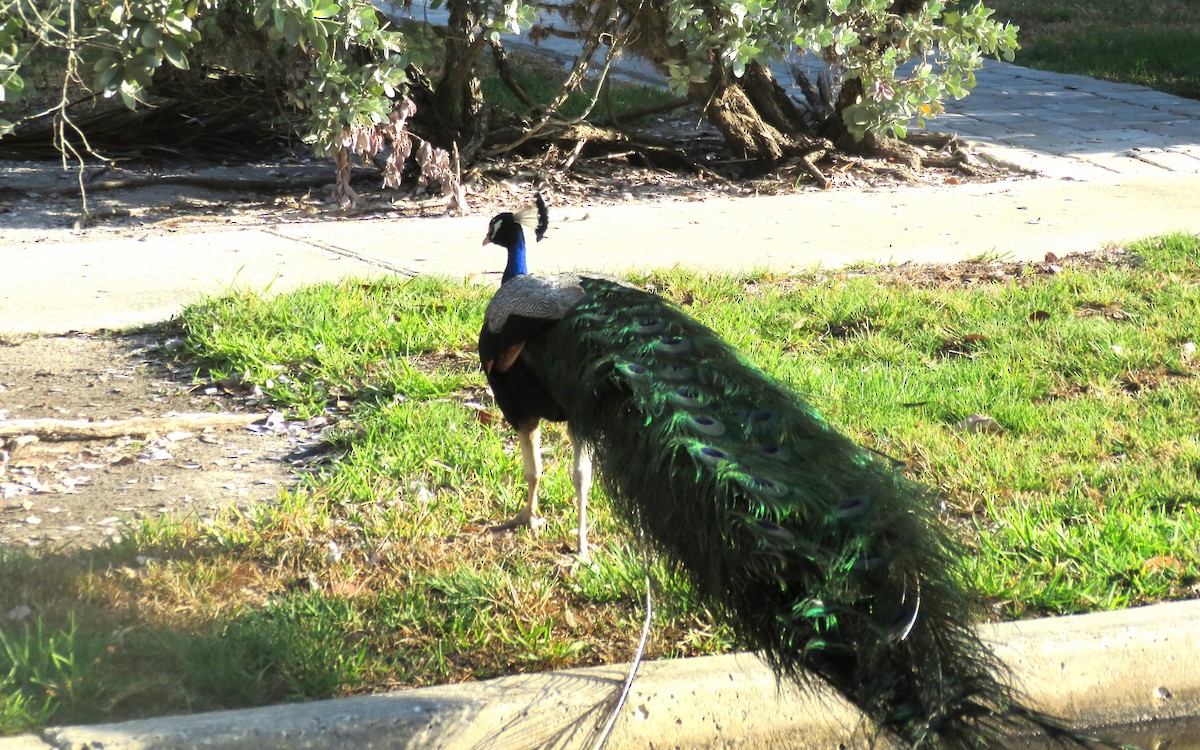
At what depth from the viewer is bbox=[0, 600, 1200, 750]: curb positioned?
2.85 metres

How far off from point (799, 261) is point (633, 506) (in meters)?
4.11

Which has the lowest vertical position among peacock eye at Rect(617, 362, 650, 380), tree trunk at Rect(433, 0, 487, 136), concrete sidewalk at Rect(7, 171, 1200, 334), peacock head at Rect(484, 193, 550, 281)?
concrete sidewalk at Rect(7, 171, 1200, 334)

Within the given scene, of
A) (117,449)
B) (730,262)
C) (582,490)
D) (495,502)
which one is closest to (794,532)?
(582,490)

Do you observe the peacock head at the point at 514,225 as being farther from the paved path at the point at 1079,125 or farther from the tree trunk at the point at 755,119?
the paved path at the point at 1079,125

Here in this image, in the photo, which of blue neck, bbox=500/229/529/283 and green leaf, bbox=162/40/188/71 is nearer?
blue neck, bbox=500/229/529/283

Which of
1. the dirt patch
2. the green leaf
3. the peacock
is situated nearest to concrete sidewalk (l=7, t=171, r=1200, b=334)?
the dirt patch

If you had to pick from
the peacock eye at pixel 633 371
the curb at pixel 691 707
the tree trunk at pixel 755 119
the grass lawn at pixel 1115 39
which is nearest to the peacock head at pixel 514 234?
the peacock eye at pixel 633 371

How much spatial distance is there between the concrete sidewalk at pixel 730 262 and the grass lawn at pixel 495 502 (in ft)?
0.70

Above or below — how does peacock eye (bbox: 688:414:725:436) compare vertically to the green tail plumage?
above

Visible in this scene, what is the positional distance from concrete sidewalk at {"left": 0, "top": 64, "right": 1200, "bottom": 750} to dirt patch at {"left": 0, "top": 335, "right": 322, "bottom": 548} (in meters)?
0.45

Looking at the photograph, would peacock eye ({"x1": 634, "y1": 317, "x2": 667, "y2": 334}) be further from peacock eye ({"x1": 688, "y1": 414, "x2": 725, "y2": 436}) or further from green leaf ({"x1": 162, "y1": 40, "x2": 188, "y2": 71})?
green leaf ({"x1": 162, "y1": 40, "x2": 188, "y2": 71})

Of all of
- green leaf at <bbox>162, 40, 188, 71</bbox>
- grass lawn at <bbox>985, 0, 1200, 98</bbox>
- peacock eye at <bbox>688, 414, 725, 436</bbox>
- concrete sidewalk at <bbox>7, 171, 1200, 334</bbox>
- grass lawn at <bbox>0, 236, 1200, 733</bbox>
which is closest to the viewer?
peacock eye at <bbox>688, 414, 725, 436</bbox>

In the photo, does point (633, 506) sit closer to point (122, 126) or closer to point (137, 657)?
point (137, 657)

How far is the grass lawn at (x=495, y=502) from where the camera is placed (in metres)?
3.24
